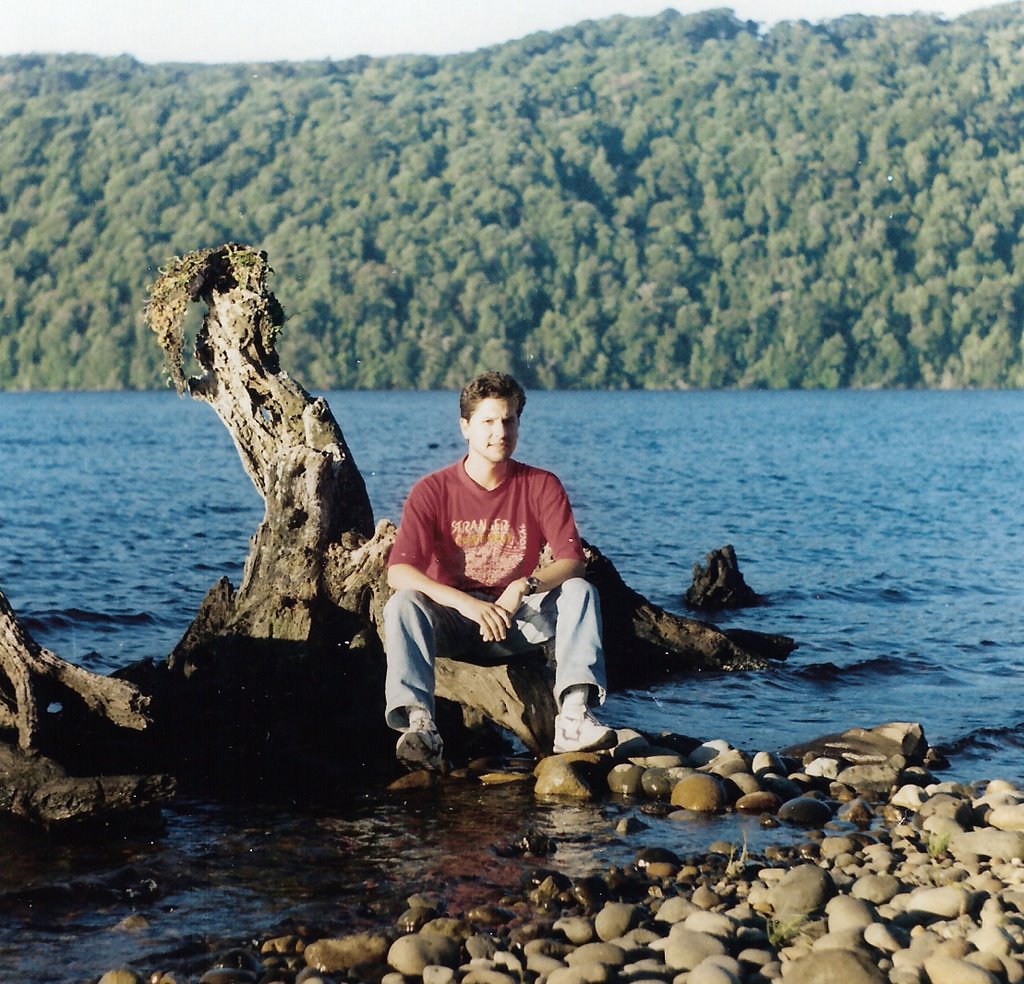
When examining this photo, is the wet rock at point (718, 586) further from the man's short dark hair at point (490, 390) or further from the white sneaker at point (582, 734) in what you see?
the man's short dark hair at point (490, 390)

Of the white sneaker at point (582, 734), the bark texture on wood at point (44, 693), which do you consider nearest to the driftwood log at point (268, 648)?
the bark texture on wood at point (44, 693)

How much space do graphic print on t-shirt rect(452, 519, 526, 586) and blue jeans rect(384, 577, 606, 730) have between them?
263 mm

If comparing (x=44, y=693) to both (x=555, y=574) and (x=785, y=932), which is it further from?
(x=785, y=932)

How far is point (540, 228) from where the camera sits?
139 metres

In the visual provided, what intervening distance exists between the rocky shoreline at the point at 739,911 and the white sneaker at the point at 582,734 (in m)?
0.23

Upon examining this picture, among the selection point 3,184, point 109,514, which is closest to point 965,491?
point 109,514

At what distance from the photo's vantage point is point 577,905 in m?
6.45

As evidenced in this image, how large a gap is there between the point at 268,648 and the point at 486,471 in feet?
8.35

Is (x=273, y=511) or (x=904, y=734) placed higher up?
(x=273, y=511)

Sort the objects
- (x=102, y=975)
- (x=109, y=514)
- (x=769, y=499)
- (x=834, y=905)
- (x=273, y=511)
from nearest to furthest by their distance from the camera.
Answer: (x=102, y=975) → (x=834, y=905) → (x=273, y=511) → (x=109, y=514) → (x=769, y=499)

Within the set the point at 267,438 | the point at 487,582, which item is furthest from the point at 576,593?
the point at 267,438

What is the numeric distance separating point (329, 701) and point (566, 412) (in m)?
85.6

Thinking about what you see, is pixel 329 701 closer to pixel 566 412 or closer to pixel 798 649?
pixel 798 649

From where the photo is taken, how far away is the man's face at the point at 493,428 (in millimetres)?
8383
